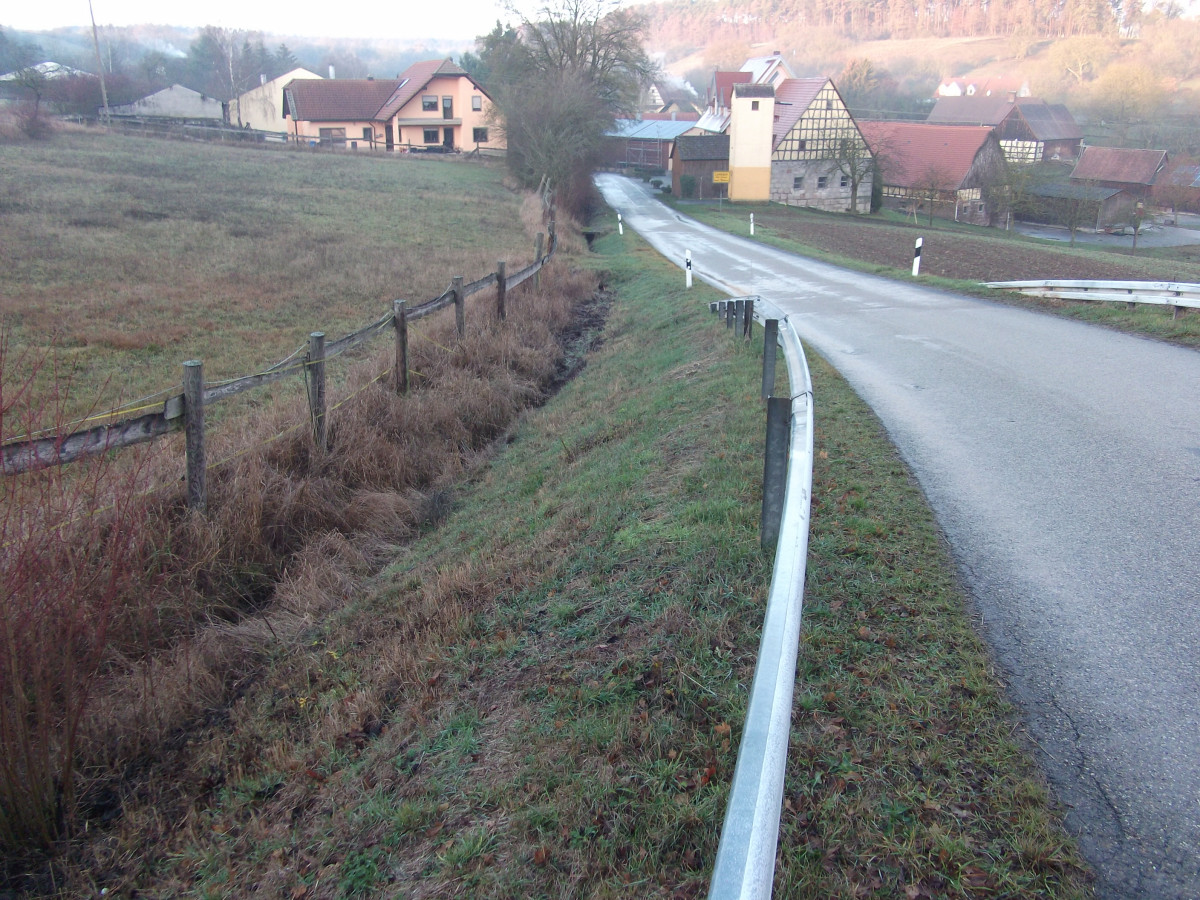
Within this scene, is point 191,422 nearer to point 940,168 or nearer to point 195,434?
point 195,434

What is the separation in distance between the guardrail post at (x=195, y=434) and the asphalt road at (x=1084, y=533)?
5485mm

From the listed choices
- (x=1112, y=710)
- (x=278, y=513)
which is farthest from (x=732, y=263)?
(x=1112, y=710)

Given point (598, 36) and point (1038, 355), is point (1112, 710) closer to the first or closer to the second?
point (1038, 355)

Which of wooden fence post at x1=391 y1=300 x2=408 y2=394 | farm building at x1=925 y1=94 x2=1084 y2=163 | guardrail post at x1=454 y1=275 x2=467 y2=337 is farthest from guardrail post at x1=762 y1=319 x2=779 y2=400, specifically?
farm building at x1=925 y1=94 x2=1084 y2=163

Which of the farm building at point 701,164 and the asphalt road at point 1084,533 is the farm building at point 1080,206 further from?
the asphalt road at point 1084,533

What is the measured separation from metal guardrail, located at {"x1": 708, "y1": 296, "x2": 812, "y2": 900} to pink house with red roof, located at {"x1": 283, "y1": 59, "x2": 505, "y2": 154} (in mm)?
76735

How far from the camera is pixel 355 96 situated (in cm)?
7875

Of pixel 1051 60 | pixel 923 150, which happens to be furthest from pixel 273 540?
pixel 1051 60

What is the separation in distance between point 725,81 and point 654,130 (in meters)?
10.5

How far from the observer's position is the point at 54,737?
4.03 meters

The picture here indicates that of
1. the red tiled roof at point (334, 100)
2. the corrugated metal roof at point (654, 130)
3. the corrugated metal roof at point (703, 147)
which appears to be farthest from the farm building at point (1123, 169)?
the red tiled roof at point (334, 100)

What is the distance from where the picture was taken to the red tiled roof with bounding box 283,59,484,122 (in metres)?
76.2

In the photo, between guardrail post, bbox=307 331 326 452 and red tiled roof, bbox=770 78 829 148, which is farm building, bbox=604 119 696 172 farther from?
guardrail post, bbox=307 331 326 452

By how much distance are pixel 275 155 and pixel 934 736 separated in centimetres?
6002
